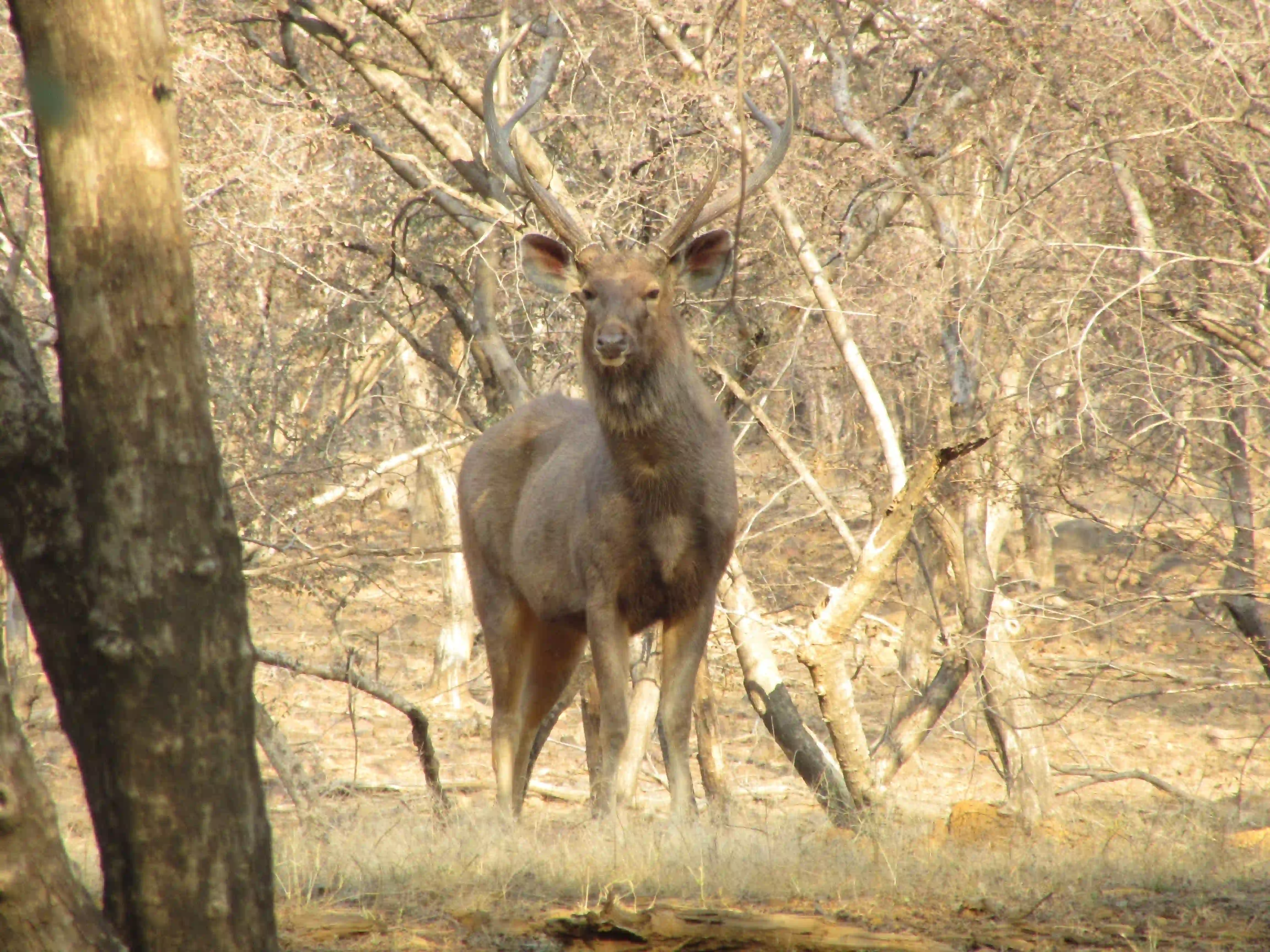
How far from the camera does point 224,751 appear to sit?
3271mm

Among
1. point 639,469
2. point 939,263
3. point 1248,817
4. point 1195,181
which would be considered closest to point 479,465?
point 639,469

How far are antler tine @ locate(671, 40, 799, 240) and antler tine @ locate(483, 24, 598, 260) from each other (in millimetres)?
537

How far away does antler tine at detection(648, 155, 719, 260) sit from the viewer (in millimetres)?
6980

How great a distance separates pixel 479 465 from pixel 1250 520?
17.6ft

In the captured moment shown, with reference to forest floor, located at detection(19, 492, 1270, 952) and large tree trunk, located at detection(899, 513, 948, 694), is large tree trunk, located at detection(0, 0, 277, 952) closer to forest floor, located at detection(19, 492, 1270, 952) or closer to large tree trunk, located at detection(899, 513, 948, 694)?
forest floor, located at detection(19, 492, 1270, 952)

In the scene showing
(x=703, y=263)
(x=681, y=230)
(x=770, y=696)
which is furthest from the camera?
(x=770, y=696)

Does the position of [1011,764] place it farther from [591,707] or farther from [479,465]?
[479,465]

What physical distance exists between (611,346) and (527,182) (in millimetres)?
1065

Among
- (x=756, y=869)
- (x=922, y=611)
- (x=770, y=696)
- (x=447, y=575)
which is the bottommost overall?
(x=756, y=869)

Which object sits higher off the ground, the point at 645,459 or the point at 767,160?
the point at 767,160

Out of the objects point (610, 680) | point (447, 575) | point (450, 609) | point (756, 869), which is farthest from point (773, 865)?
point (447, 575)

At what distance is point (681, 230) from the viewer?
710cm

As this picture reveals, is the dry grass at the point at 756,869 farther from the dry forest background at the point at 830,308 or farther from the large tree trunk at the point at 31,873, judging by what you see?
the large tree trunk at the point at 31,873

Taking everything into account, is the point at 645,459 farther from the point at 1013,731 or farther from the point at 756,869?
the point at 1013,731
